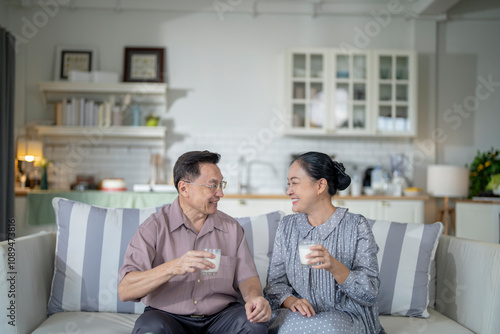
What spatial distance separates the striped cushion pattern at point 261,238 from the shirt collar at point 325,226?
1.13 feet

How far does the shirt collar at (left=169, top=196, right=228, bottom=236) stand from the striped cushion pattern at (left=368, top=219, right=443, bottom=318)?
2.74 feet

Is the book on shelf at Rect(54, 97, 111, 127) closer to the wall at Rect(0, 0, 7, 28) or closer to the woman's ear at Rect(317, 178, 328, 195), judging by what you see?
the wall at Rect(0, 0, 7, 28)

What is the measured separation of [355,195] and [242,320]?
3589mm

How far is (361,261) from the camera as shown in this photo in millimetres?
2059

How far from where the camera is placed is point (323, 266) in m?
1.82

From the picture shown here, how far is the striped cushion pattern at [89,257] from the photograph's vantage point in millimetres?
2342

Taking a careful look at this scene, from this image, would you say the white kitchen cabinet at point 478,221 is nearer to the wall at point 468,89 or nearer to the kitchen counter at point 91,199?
the wall at point 468,89

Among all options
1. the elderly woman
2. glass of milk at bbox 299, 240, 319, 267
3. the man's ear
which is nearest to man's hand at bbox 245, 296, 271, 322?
the elderly woman

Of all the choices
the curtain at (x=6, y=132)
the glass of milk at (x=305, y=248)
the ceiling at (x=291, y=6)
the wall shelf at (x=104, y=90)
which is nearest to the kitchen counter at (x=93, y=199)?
the curtain at (x=6, y=132)

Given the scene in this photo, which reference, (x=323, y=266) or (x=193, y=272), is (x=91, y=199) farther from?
(x=323, y=266)

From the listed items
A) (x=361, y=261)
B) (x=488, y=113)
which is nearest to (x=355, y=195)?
(x=488, y=113)

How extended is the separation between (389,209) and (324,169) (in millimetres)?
3150

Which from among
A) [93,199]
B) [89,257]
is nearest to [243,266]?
[89,257]

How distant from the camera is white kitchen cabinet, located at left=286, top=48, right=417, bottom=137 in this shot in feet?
17.7
